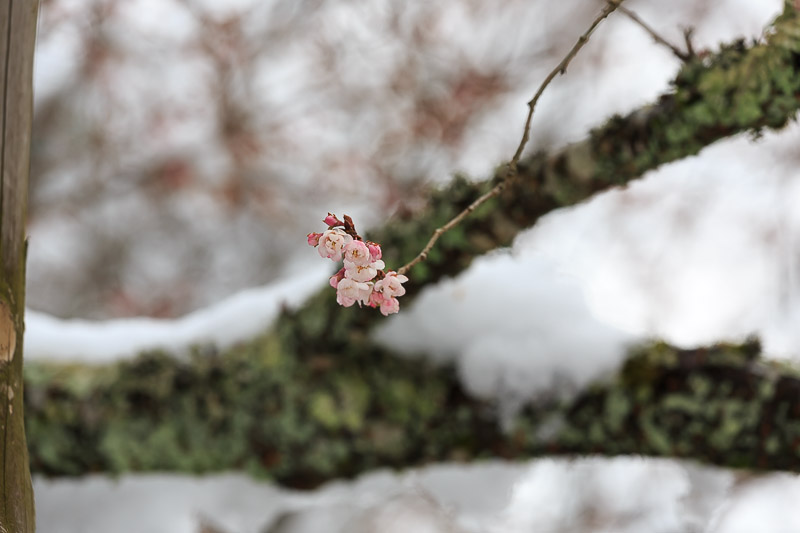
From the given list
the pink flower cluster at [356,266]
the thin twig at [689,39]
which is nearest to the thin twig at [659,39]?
the thin twig at [689,39]

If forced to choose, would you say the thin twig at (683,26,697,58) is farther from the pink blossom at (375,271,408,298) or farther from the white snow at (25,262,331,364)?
the white snow at (25,262,331,364)

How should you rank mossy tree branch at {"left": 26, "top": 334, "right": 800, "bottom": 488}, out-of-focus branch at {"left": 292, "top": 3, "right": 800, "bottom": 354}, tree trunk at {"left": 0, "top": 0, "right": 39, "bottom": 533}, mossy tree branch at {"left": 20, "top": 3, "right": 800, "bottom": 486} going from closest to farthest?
tree trunk at {"left": 0, "top": 0, "right": 39, "bottom": 533}, out-of-focus branch at {"left": 292, "top": 3, "right": 800, "bottom": 354}, mossy tree branch at {"left": 20, "top": 3, "right": 800, "bottom": 486}, mossy tree branch at {"left": 26, "top": 334, "right": 800, "bottom": 488}

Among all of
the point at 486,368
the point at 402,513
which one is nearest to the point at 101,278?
the point at 402,513

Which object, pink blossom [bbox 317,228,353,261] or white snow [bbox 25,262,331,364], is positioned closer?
pink blossom [bbox 317,228,353,261]

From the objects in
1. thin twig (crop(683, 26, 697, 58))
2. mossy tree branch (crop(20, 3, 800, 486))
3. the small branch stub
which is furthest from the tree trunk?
thin twig (crop(683, 26, 697, 58))

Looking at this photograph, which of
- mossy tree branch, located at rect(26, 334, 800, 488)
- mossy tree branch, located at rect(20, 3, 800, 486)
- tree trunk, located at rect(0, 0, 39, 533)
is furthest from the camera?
mossy tree branch, located at rect(26, 334, 800, 488)

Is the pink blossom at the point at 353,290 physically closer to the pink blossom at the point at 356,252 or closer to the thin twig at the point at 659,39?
the pink blossom at the point at 356,252
